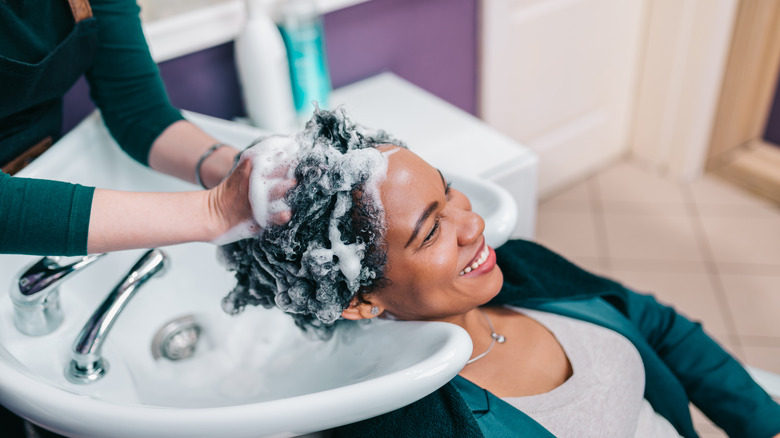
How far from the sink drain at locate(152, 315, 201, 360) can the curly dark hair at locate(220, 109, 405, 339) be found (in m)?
0.24

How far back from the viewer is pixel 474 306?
0.89 meters

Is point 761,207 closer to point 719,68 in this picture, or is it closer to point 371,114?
point 719,68

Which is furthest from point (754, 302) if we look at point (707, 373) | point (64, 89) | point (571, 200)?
point (64, 89)

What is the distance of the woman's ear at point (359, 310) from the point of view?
87cm

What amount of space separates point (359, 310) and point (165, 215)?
0.29 m

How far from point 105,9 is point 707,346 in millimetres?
1135

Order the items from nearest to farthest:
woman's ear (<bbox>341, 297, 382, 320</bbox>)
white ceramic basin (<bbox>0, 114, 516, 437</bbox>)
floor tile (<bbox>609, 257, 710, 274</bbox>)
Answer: white ceramic basin (<bbox>0, 114, 516, 437</bbox>)
woman's ear (<bbox>341, 297, 382, 320</bbox>)
floor tile (<bbox>609, 257, 710, 274</bbox>)

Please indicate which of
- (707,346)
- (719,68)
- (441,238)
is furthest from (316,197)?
(719,68)

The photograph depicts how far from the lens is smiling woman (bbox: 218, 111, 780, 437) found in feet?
2.60

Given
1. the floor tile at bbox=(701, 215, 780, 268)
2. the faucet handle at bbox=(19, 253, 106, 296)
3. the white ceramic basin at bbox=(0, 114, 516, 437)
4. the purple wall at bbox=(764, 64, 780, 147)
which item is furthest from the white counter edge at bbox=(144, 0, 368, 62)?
the purple wall at bbox=(764, 64, 780, 147)

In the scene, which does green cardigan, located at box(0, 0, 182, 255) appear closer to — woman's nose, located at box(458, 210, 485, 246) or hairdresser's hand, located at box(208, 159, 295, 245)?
hairdresser's hand, located at box(208, 159, 295, 245)

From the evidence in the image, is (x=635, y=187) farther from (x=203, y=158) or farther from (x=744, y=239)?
(x=203, y=158)

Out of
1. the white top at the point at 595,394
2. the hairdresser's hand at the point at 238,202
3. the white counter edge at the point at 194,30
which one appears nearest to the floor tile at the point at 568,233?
the white top at the point at 595,394

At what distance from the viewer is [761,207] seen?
242 cm
